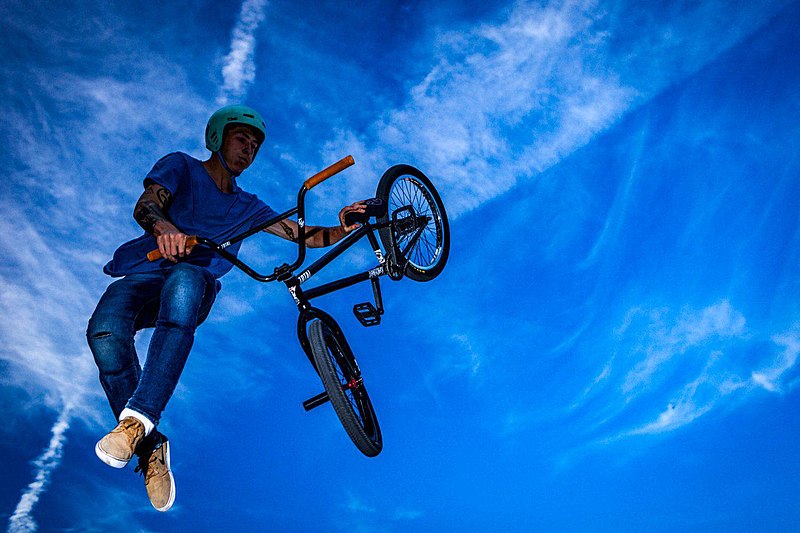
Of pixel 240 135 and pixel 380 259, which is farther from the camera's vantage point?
pixel 380 259

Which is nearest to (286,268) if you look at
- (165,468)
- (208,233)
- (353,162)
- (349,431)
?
(208,233)

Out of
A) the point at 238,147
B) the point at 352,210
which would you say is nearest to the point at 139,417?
the point at 238,147

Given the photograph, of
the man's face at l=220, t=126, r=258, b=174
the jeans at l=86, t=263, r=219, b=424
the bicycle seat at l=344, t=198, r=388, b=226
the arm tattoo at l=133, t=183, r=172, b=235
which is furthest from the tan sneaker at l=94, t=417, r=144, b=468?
the bicycle seat at l=344, t=198, r=388, b=226

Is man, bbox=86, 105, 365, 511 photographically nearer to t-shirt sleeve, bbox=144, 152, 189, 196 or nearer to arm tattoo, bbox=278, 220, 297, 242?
t-shirt sleeve, bbox=144, 152, 189, 196

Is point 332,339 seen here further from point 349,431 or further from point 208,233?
point 208,233

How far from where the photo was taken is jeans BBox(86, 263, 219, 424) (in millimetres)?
3793

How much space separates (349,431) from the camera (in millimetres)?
4996

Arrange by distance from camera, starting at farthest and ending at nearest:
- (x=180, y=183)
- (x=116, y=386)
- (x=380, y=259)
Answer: (x=380, y=259)
(x=180, y=183)
(x=116, y=386)

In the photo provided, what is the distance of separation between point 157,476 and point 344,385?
1.91 metres

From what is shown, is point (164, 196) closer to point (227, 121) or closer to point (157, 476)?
point (227, 121)

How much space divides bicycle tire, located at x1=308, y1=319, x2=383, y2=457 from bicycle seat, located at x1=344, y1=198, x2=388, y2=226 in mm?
1124

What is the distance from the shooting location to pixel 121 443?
11.3 feet

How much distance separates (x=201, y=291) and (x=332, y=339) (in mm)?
1589

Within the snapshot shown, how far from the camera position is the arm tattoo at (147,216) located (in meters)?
4.37
